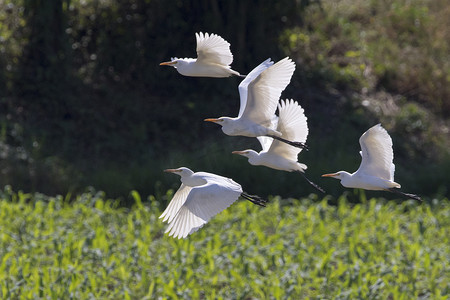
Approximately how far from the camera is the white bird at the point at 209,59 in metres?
3.51

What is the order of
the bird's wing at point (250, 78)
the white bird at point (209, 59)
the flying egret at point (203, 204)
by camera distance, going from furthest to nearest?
the white bird at point (209, 59) < the bird's wing at point (250, 78) < the flying egret at point (203, 204)

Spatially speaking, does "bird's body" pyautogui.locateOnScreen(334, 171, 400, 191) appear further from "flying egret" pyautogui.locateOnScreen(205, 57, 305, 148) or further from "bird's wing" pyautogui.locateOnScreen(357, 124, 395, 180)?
"flying egret" pyautogui.locateOnScreen(205, 57, 305, 148)

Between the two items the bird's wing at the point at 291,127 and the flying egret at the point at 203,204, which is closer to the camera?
the flying egret at the point at 203,204

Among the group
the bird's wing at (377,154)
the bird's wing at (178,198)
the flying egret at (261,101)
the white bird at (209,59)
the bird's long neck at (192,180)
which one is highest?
the white bird at (209,59)

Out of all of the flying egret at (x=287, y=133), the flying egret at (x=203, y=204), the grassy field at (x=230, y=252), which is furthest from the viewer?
the grassy field at (x=230, y=252)

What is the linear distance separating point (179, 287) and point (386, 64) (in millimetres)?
6849

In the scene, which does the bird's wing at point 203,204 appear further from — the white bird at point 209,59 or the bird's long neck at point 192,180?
the white bird at point 209,59

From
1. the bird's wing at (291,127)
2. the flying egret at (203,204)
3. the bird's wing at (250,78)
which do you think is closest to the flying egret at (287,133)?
the bird's wing at (291,127)

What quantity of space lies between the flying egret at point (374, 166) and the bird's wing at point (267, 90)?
380 millimetres

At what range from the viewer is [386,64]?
12359 millimetres

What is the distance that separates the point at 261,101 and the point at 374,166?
52cm

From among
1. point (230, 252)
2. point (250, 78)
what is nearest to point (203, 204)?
point (250, 78)

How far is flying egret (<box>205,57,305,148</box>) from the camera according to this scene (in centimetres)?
318

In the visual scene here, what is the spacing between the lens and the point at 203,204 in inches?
124
